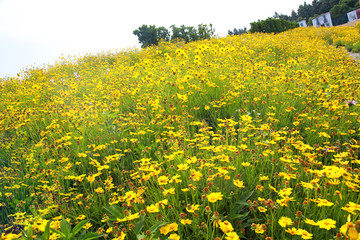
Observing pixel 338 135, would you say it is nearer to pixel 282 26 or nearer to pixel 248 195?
pixel 248 195

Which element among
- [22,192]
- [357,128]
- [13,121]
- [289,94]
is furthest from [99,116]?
[357,128]

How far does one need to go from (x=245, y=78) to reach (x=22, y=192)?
3.60 m

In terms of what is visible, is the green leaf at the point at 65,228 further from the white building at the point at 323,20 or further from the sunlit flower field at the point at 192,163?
the white building at the point at 323,20

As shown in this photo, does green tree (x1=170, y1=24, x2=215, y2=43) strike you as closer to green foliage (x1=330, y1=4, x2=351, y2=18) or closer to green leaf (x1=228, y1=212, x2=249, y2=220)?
green leaf (x1=228, y1=212, x2=249, y2=220)

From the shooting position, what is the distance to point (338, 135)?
273cm

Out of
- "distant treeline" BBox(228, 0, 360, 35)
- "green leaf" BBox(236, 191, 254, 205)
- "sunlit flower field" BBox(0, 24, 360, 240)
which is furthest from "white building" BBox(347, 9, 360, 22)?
"green leaf" BBox(236, 191, 254, 205)

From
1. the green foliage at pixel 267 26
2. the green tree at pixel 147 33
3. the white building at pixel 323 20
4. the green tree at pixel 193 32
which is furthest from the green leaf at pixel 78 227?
the white building at pixel 323 20

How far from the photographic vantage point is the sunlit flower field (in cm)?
149

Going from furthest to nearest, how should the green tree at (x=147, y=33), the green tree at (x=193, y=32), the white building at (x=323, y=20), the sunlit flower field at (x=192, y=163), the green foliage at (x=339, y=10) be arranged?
the white building at (x=323, y=20)
the green foliage at (x=339, y=10)
the green tree at (x=147, y=33)
the green tree at (x=193, y=32)
the sunlit flower field at (x=192, y=163)

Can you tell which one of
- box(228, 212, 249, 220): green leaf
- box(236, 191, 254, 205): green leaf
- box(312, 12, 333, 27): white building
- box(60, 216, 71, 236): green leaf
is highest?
box(312, 12, 333, 27): white building

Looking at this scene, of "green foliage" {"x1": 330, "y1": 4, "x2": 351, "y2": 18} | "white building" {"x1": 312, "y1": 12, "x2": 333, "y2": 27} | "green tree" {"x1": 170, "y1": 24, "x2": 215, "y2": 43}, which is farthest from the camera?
"white building" {"x1": 312, "y1": 12, "x2": 333, "y2": 27}

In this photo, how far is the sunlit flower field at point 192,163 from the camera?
1.49 metres

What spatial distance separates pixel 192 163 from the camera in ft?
6.27

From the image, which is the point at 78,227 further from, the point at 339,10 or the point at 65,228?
the point at 339,10
